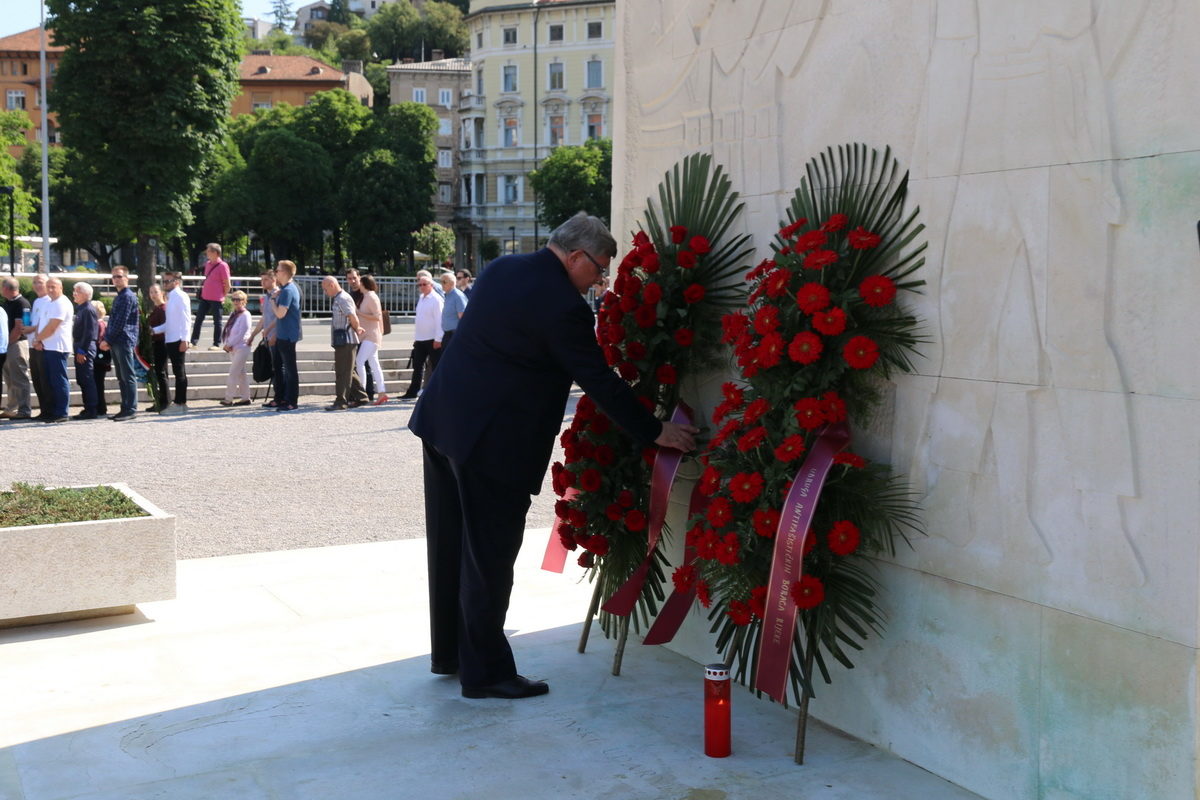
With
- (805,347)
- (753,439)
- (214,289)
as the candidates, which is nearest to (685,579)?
(753,439)

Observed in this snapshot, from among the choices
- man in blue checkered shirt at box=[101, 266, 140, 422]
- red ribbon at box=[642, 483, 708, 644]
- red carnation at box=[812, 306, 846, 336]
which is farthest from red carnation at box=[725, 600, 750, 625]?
man in blue checkered shirt at box=[101, 266, 140, 422]

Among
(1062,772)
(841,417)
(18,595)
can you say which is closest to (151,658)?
(18,595)

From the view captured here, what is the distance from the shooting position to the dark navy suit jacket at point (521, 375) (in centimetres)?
489

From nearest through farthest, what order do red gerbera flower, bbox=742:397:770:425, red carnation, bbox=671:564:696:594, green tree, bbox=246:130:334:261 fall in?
red gerbera flower, bbox=742:397:770:425, red carnation, bbox=671:564:696:594, green tree, bbox=246:130:334:261

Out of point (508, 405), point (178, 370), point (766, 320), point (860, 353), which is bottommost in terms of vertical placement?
point (178, 370)

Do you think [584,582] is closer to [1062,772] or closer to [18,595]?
[18,595]

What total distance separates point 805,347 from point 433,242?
214ft

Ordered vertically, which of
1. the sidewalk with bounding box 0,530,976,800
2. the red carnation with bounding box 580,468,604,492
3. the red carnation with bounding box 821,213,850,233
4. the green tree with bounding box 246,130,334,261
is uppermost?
the green tree with bounding box 246,130,334,261

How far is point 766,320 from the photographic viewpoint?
436 centimetres

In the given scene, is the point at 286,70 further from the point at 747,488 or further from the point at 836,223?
the point at 747,488

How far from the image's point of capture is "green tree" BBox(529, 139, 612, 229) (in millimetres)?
68062

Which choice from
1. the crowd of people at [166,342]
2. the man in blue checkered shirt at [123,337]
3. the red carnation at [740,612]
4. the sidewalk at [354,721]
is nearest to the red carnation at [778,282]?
the red carnation at [740,612]

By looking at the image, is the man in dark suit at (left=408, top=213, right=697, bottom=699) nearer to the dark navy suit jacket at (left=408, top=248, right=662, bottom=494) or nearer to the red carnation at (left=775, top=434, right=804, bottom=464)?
the dark navy suit jacket at (left=408, top=248, right=662, bottom=494)

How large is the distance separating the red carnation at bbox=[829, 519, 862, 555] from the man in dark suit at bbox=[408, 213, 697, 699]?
39.5 inches
